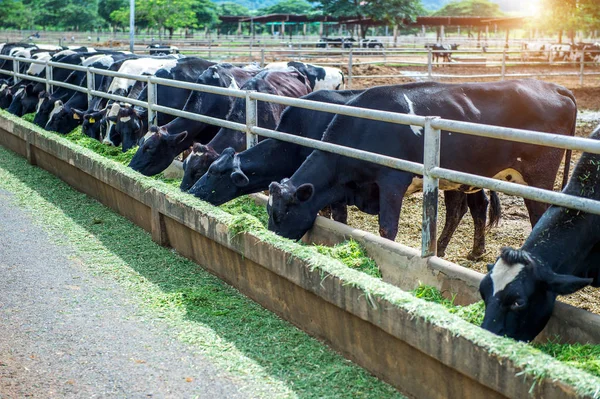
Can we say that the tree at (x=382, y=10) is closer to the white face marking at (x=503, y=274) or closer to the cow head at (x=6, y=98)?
the cow head at (x=6, y=98)

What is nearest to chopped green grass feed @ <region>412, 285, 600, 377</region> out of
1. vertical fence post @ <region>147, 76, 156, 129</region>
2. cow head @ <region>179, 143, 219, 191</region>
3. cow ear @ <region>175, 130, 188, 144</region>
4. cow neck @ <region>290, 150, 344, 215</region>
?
cow neck @ <region>290, 150, 344, 215</region>

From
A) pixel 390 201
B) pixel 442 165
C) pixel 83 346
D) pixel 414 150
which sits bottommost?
pixel 83 346

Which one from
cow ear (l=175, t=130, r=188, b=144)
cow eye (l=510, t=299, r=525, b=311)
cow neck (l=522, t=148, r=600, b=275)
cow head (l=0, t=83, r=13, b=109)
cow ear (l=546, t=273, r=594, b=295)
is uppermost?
cow neck (l=522, t=148, r=600, b=275)

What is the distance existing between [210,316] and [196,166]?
111 inches

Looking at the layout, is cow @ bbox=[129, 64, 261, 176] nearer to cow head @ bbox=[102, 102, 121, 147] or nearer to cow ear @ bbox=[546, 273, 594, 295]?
cow head @ bbox=[102, 102, 121, 147]

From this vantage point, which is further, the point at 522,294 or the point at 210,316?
the point at 210,316

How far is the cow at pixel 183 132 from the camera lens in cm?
928

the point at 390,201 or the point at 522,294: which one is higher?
the point at 522,294

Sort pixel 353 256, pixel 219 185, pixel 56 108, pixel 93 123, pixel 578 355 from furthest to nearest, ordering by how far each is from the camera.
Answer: pixel 56 108 → pixel 93 123 → pixel 219 185 → pixel 353 256 → pixel 578 355

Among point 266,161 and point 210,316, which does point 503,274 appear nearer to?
point 210,316

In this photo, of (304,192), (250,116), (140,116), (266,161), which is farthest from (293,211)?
(140,116)

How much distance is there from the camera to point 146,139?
936 cm

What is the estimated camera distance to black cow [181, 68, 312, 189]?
26.3 feet

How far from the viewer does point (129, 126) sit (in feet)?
35.3
